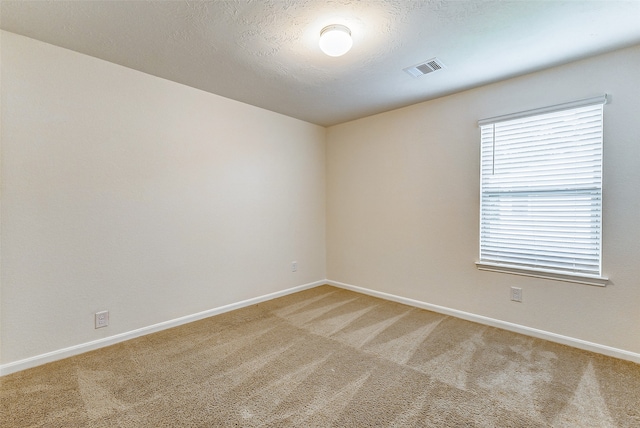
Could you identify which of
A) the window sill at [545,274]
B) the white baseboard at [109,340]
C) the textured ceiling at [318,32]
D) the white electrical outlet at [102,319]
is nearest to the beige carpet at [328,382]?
the white baseboard at [109,340]

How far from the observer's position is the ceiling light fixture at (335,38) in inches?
74.3

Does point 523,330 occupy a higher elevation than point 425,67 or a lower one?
lower

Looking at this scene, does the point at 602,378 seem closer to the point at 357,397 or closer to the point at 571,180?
the point at 571,180

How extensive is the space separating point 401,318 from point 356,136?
2.44 m

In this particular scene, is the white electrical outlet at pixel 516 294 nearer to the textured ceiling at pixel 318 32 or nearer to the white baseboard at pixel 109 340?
the textured ceiling at pixel 318 32

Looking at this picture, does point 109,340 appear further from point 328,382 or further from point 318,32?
point 318,32

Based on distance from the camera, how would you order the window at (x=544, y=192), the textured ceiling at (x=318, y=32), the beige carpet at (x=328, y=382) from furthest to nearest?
the window at (x=544, y=192), the textured ceiling at (x=318, y=32), the beige carpet at (x=328, y=382)

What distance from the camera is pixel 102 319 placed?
241cm

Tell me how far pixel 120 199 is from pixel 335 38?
222 cm

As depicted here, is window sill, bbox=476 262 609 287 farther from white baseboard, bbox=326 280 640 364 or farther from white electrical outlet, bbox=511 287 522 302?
white baseboard, bbox=326 280 640 364

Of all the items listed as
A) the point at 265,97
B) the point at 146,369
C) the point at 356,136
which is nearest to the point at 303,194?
the point at 356,136

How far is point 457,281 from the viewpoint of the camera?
3.11 m

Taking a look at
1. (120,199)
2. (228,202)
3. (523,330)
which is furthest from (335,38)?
(523,330)

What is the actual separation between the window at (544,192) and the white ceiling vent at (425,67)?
2.73 ft
